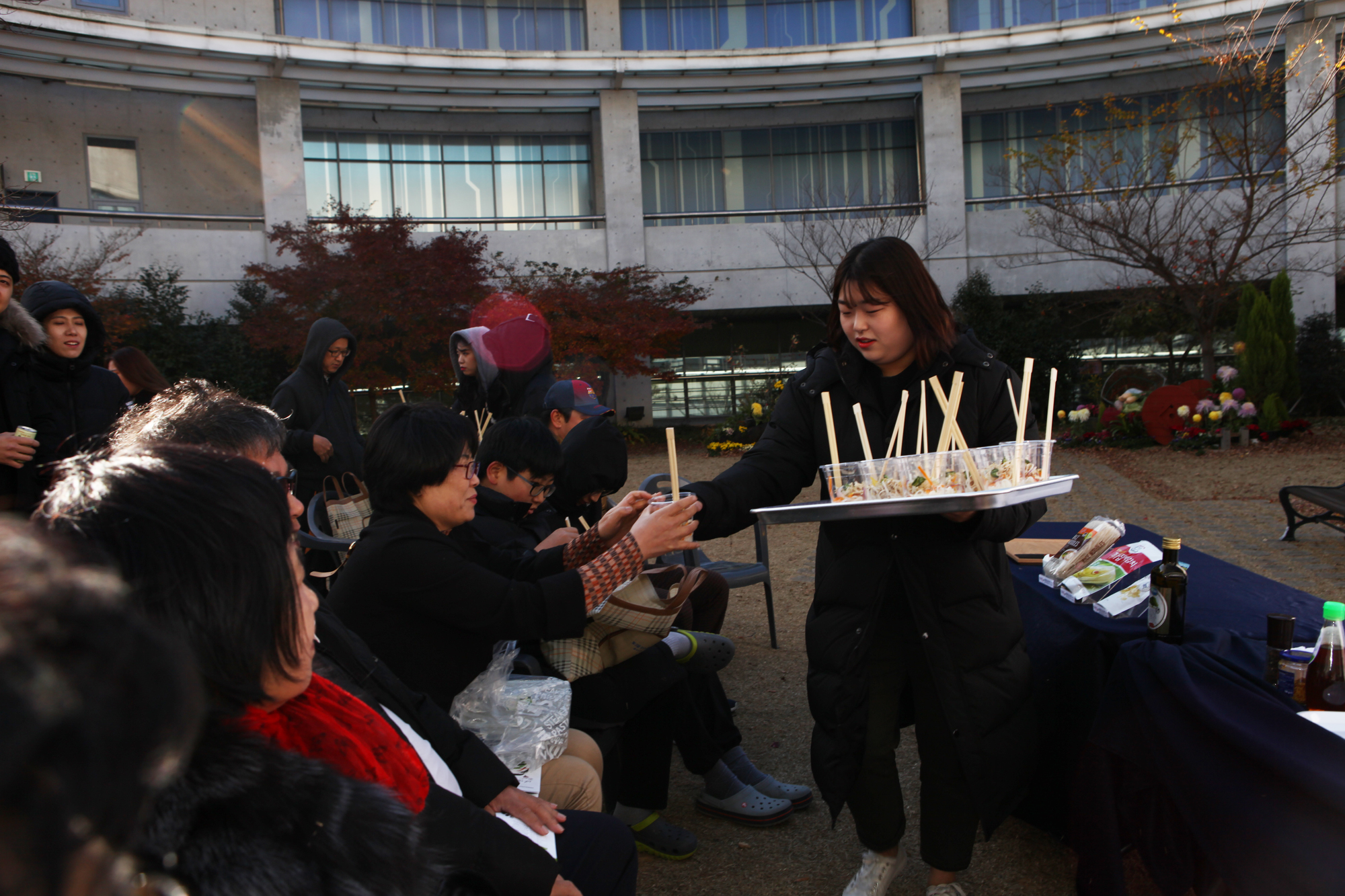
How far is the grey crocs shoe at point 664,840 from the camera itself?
291cm

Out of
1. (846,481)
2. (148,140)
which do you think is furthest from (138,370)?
(148,140)

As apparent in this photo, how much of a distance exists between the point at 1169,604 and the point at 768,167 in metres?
20.9

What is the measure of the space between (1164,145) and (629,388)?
11.8 m

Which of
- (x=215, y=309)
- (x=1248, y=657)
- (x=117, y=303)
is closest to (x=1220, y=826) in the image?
(x=1248, y=657)

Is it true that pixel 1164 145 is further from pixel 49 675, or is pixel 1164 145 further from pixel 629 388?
pixel 49 675

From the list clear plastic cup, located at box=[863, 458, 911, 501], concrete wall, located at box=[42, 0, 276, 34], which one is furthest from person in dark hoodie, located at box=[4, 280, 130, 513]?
concrete wall, located at box=[42, 0, 276, 34]

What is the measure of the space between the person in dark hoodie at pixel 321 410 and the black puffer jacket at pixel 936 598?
361cm

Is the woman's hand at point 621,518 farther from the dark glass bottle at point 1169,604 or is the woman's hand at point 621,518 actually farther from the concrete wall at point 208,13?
the concrete wall at point 208,13

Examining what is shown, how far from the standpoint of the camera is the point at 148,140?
61.5ft

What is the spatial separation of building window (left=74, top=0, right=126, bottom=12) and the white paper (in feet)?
68.6

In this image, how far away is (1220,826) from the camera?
188 cm

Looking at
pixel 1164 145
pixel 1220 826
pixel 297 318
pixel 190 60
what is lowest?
pixel 1220 826

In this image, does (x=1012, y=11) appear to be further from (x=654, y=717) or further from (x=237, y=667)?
(x=237, y=667)

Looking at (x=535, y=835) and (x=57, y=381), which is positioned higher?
(x=57, y=381)
